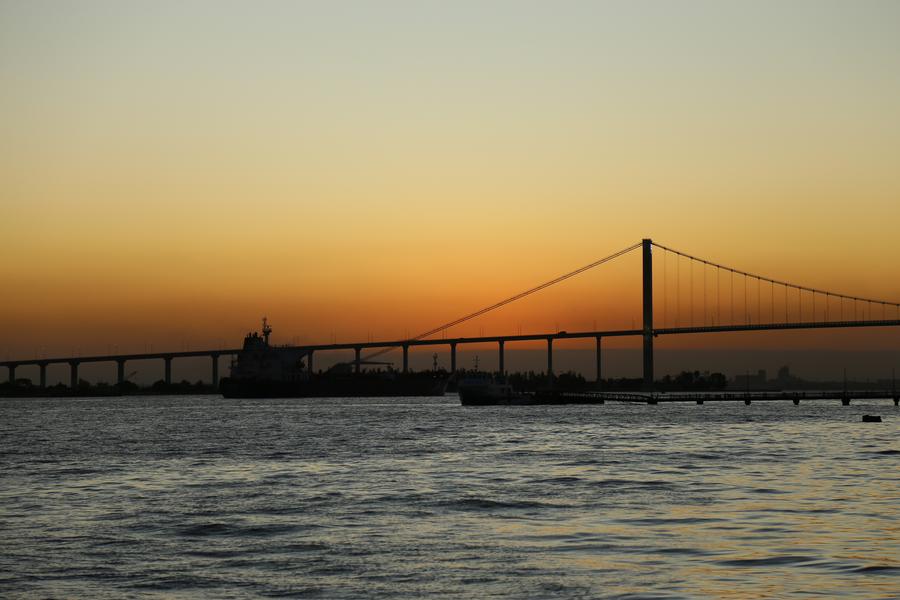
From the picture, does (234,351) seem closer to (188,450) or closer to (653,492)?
(188,450)

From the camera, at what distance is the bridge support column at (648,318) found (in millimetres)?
133625

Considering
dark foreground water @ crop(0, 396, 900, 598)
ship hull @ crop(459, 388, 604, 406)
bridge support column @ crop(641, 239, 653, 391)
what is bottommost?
ship hull @ crop(459, 388, 604, 406)

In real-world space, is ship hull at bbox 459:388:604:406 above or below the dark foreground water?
below

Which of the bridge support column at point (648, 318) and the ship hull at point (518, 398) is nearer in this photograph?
the ship hull at point (518, 398)

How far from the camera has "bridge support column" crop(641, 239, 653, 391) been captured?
5261 inches

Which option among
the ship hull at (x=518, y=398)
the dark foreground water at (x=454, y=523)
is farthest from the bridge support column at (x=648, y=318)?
the dark foreground water at (x=454, y=523)

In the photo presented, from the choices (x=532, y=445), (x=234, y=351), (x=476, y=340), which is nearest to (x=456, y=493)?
(x=532, y=445)

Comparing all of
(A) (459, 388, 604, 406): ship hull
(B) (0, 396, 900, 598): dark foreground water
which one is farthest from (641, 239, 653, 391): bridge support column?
(B) (0, 396, 900, 598): dark foreground water

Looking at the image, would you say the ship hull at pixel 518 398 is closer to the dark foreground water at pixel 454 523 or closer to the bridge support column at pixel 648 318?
the bridge support column at pixel 648 318

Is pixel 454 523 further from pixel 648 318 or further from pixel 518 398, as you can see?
pixel 648 318

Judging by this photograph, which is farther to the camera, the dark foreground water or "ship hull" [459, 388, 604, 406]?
"ship hull" [459, 388, 604, 406]

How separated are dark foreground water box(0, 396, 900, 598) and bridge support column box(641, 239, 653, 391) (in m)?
83.9

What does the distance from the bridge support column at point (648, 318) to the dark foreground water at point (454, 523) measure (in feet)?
275

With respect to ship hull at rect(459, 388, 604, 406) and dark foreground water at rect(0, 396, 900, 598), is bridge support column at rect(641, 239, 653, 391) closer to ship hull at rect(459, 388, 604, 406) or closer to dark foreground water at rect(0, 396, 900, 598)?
ship hull at rect(459, 388, 604, 406)
